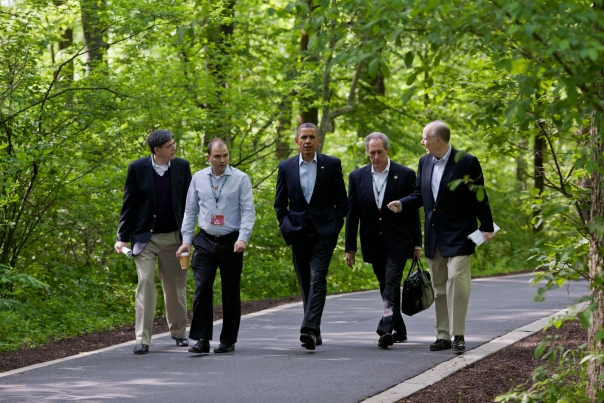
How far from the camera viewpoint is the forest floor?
6.96 metres

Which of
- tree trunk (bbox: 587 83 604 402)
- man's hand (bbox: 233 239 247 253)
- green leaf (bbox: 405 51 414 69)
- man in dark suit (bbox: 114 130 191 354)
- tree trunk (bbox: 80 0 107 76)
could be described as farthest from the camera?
tree trunk (bbox: 80 0 107 76)

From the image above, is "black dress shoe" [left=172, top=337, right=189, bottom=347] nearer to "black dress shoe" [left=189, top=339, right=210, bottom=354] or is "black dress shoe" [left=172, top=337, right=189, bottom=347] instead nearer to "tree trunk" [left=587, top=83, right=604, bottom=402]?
"black dress shoe" [left=189, top=339, right=210, bottom=354]

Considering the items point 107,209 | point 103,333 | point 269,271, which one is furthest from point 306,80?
point 103,333

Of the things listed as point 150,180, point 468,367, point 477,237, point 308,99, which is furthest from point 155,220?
point 308,99

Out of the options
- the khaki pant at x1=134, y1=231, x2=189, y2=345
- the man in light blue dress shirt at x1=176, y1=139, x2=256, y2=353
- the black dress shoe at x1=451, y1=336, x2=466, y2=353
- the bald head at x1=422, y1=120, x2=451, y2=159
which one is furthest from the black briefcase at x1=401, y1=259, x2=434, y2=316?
the khaki pant at x1=134, y1=231, x2=189, y2=345

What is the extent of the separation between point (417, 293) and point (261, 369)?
6.15 feet

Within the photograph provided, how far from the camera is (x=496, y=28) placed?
5020 mm

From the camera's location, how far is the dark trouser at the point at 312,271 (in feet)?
30.4

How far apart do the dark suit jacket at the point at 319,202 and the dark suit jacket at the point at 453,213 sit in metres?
0.91

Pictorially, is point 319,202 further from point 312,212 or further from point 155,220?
point 155,220

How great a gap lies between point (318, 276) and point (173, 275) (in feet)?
5.25

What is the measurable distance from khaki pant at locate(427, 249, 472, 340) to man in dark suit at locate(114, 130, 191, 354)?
2687 millimetres

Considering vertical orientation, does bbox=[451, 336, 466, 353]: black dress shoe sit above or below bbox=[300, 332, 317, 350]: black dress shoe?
below

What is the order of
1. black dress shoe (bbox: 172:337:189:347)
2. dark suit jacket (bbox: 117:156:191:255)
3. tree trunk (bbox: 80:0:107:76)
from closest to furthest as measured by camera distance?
dark suit jacket (bbox: 117:156:191:255), black dress shoe (bbox: 172:337:189:347), tree trunk (bbox: 80:0:107:76)
